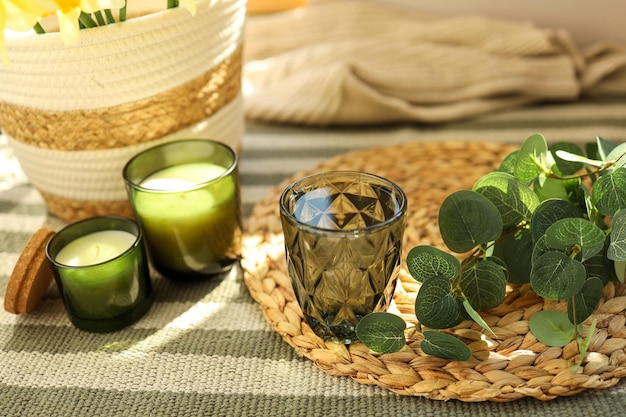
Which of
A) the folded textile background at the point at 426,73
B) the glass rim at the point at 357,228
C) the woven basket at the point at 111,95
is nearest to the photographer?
the glass rim at the point at 357,228

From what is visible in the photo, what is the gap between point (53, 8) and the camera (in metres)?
0.41

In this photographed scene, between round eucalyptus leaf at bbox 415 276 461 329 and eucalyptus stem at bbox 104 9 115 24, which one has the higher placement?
eucalyptus stem at bbox 104 9 115 24

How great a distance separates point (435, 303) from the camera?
427 mm

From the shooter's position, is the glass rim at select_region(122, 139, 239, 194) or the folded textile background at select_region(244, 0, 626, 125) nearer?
the glass rim at select_region(122, 139, 239, 194)

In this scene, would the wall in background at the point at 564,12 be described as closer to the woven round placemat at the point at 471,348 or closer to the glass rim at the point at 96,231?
the woven round placemat at the point at 471,348

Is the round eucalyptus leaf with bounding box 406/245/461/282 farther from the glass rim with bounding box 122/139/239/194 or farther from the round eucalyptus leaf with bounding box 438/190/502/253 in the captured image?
the glass rim with bounding box 122/139/239/194

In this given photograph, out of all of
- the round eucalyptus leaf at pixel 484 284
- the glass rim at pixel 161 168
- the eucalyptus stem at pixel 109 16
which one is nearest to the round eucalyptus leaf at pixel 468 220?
the round eucalyptus leaf at pixel 484 284

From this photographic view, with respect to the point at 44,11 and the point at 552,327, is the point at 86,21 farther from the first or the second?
the point at 552,327

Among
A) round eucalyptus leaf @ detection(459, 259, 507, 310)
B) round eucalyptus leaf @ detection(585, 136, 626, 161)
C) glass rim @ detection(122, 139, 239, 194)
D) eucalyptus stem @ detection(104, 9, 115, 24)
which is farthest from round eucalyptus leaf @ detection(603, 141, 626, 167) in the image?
eucalyptus stem @ detection(104, 9, 115, 24)

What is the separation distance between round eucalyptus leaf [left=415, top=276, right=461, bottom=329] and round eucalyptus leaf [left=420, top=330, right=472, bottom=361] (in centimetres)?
1

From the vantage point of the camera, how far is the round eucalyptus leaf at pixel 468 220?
1.42ft

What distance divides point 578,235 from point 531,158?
0.07 metres

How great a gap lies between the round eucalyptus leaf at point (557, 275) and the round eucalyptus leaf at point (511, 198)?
0.14ft

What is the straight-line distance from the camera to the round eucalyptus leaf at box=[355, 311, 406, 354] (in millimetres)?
424
